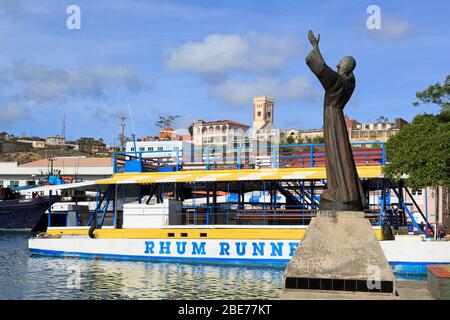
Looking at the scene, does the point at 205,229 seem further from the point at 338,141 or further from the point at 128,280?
the point at 338,141

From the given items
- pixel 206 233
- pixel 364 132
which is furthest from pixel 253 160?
pixel 364 132

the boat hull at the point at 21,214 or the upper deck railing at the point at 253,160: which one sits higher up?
the upper deck railing at the point at 253,160

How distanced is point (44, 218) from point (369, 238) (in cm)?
4699

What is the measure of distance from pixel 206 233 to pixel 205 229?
19cm

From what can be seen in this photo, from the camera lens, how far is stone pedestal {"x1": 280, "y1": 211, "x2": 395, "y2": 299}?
11.3 metres

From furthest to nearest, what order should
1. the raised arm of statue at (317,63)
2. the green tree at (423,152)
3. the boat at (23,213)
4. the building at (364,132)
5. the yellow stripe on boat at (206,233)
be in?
1. the building at (364,132)
2. the boat at (23,213)
3. the yellow stripe on boat at (206,233)
4. the green tree at (423,152)
5. the raised arm of statue at (317,63)

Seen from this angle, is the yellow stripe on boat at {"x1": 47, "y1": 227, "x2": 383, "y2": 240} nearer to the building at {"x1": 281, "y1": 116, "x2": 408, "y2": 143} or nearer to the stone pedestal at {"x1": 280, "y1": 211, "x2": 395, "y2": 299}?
the stone pedestal at {"x1": 280, "y1": 211, "x2": 395, "y2": 299}

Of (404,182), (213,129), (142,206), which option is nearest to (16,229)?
(142,206)

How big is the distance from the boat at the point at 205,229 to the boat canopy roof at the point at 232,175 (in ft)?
0.14

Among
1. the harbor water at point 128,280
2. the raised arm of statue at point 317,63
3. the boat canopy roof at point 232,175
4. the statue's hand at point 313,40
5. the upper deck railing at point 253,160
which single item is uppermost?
the statue's hand at point 313,40

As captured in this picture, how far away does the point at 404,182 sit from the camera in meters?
24.4

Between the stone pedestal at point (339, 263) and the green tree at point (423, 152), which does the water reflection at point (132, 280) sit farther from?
the green tree at point (423, 152)

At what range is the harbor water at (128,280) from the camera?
58.8 ft

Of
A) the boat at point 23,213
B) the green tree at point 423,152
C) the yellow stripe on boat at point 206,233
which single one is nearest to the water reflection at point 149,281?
the yellow stripe on boat at point 206,233
